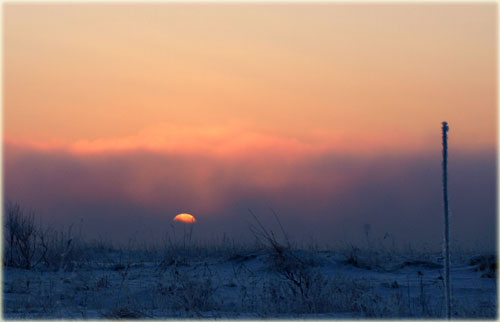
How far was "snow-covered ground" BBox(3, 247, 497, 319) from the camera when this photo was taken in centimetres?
793

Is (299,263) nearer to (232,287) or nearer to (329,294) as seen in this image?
(232,287)

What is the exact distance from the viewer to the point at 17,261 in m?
13.2

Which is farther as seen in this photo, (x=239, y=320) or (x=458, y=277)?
(x=458, y=277)

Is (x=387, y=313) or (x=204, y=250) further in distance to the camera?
(x=204, y=250)

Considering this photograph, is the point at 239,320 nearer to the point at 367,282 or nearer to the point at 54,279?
the point at 367,282

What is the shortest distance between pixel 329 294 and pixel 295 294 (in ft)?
2.05

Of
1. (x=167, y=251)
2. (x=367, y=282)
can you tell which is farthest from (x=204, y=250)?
(x=367, y=282)

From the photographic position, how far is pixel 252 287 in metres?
10.1

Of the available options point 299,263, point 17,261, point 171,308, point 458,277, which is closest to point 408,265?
point 458,277

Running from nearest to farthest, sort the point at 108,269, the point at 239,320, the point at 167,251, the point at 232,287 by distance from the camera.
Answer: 1. the point at 239,320
2. the point at 232,287
3. the point at 108,269
4. the point at 167,251

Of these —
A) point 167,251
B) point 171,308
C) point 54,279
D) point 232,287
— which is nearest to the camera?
point 171,308

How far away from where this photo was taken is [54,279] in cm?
1124

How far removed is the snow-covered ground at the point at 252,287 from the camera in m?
7.93

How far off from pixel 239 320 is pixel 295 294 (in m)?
1.85
